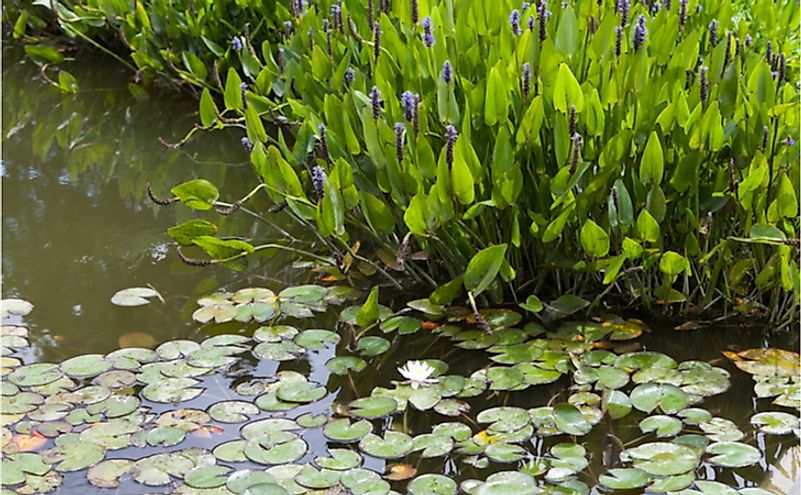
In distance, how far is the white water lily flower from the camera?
229 cm

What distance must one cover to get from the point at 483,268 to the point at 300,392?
0.50 meters

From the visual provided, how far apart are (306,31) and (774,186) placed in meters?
1.45

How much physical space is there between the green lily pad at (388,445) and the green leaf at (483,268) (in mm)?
418

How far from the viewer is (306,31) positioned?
3.06 meters

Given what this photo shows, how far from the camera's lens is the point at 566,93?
2330 millimetres

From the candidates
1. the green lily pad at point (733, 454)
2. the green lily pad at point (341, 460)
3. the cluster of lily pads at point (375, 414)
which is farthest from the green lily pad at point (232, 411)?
the green lily pad at point (733, 454)

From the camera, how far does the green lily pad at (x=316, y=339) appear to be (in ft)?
8.18

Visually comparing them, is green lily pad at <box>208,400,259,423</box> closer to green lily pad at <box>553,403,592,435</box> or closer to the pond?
the pond

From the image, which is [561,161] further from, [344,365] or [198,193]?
[198,193]

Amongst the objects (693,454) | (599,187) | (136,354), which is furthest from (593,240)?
(136,354)

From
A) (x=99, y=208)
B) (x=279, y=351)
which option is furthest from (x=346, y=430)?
(x=99, y=208)

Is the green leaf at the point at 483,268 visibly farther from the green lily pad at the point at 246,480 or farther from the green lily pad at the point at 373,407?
the green lily pad at the point at 246,480

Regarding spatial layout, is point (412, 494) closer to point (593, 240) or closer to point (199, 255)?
point (593, 240)

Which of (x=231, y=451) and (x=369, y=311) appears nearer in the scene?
(x=231, y=451)
